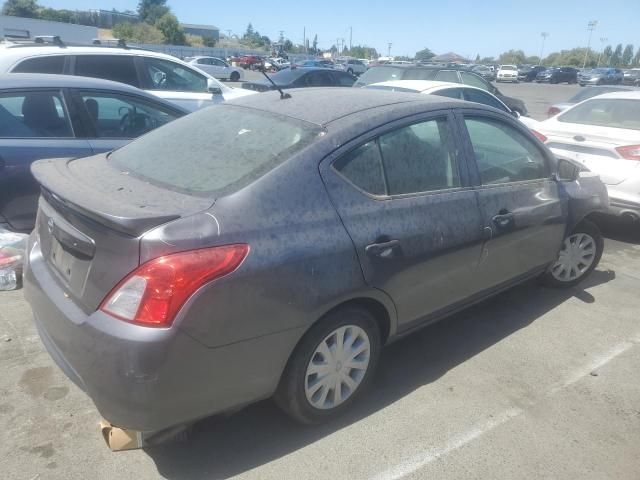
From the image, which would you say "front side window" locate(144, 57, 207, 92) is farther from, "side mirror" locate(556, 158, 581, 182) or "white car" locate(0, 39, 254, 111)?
"side mirror" locate(556, 158, 581, 182)

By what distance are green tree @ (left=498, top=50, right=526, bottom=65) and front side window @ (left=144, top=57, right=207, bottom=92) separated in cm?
11127

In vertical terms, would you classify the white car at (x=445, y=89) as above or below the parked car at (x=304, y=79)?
above

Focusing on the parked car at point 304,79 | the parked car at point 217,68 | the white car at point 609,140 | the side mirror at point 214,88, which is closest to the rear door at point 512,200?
the white car at point 609,140

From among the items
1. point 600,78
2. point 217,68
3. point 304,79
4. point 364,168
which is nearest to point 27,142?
point 364,168

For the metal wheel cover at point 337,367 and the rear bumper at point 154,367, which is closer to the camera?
the rear bumper at point 154,367

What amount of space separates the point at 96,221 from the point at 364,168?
4.29ft

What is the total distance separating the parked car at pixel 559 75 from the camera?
159 ft

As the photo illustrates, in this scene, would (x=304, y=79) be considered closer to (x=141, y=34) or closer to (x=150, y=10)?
(x=141, y=34)

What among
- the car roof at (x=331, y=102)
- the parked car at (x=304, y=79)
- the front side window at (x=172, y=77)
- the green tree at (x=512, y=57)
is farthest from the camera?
the green tree at (x=512, y=57)

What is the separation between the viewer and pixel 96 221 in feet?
7.47

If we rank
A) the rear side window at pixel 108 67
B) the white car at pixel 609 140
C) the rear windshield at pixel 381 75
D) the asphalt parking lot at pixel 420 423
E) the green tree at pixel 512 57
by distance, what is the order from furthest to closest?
the green tree at pixel 512 57
the rear windshield at pixel 381 75
the rear side window at pixel 108 67
the white car at pixel 609 140
the asphalt parking lot at pixel 420 423

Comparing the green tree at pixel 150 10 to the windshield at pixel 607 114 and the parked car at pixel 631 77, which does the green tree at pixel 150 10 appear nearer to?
the parked car at pixel 631 77

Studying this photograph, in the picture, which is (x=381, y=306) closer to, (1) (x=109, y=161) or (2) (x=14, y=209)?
(1) (x=109, y=161)

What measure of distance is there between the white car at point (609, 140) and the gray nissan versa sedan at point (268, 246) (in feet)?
8.49
